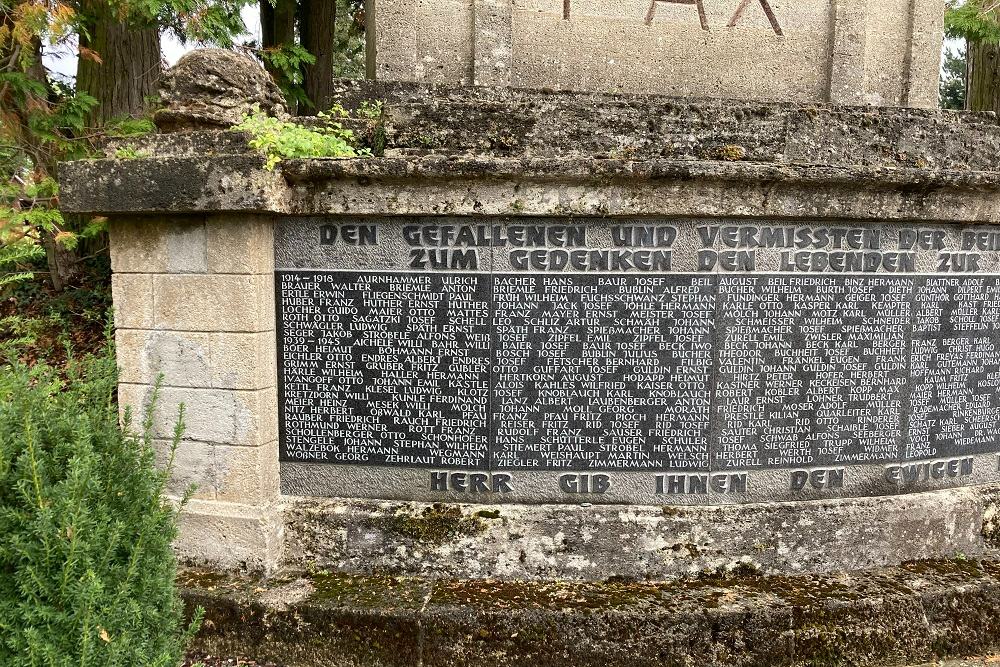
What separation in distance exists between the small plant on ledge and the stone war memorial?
9 centimetres

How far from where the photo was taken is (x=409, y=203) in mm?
3643

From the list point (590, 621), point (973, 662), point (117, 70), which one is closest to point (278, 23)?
point (117, 70)

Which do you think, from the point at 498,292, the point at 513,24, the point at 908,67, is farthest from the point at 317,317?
the point at 908,67

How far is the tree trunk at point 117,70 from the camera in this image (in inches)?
283

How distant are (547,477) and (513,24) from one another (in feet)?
10.0

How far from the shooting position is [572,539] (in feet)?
12.3

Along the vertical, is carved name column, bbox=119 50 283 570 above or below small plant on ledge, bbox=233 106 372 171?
below

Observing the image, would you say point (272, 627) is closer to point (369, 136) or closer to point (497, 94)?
point (369, 136)

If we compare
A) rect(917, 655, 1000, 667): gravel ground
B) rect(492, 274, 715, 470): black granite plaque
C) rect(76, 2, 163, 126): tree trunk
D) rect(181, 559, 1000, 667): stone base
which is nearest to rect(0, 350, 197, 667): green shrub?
rect(181, 559, 1000, 667): stone base

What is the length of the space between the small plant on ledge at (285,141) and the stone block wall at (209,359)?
381 millimetres

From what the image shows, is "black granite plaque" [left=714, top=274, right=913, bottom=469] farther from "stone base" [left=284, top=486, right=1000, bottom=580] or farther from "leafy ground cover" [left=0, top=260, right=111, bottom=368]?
"leafy ground cover" [left=0, top=260, right=111, bottom=368]

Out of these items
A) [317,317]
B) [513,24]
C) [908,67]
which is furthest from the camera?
[908,67]

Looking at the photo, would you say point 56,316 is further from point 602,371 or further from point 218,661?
point 602,371

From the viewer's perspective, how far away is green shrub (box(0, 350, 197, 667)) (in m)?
2.39
